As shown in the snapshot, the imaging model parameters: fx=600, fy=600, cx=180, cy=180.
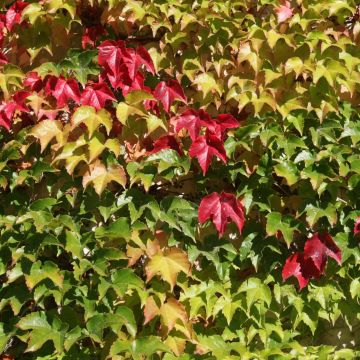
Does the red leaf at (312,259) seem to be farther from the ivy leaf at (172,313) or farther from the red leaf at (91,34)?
the red leaf at (91,34)

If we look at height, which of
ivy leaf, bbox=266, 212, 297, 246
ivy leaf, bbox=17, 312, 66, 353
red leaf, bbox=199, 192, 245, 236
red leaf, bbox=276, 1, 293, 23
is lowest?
ivy leaf, bbox=17, 312, 66, 353

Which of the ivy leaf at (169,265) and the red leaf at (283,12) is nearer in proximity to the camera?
the ivy leaf at (169,265)

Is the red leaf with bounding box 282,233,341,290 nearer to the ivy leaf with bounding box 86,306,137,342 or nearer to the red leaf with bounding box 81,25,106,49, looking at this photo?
the ivy leaf with bounding box 86,306,137,342

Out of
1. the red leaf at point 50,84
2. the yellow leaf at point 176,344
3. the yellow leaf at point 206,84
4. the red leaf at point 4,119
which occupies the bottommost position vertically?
the yellow leaf at point 176,344

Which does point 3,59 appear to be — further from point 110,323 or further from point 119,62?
point 110,323

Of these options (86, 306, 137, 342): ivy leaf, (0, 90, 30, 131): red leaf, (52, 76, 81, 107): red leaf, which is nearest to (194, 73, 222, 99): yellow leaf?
(52, 76, 81, 107): red leaf

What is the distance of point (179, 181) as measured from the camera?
2848 mm

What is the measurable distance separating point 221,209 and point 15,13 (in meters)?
1.32

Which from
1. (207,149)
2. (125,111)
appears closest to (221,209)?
(207,149)

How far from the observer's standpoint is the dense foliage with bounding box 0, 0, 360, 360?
252 cm

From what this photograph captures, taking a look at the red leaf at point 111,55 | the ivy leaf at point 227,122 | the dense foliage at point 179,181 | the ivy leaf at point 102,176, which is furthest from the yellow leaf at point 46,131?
the ivy leaf at point 227,122

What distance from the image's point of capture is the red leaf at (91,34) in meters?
2.81

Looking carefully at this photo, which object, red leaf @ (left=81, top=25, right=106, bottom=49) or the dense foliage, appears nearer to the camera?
the dense foliage

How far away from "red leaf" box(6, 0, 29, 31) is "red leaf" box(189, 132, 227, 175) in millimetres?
1027
